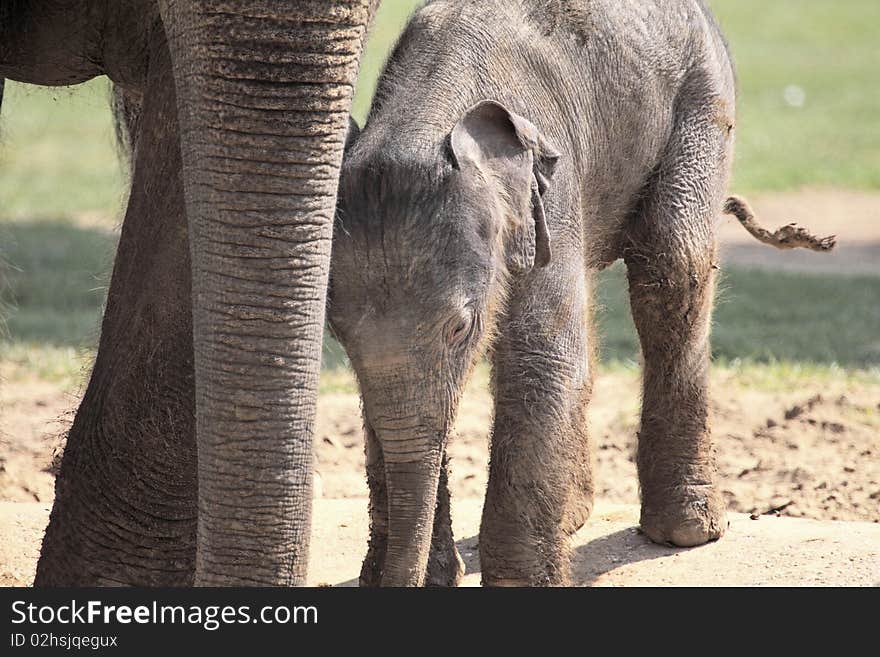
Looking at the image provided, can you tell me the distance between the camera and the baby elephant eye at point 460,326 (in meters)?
3.67

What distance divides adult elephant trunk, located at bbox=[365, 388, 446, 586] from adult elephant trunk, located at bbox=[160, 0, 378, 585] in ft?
2.44

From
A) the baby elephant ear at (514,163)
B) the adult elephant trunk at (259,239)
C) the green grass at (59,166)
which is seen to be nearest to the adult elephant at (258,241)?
the adult elephant trunk at (259,239)

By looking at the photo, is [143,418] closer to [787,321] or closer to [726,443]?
[726,443]

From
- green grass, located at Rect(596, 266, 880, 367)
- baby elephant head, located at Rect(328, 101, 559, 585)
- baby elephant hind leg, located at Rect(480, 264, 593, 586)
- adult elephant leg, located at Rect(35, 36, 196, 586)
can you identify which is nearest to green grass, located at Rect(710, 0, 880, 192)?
green grass, located at Rect(596, 266, 880, 367)

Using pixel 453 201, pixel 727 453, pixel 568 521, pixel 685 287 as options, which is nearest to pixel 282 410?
pixel 453 201

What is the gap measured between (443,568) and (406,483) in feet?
4.37

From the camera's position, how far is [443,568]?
16.2 ft

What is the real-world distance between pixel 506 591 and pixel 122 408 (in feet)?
3.49

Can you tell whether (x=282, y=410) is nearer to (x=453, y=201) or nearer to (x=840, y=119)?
(x=453, y=201)

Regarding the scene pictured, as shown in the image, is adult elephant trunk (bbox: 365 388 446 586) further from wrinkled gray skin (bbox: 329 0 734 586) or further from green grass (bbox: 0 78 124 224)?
green grass (bbox: 0 78 124 224)

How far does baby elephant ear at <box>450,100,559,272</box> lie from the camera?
3777 millimetres

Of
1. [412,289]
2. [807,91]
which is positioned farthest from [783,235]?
[807,91]

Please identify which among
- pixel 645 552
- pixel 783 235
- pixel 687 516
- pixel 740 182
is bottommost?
pixel 645 552

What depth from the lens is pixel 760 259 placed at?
14078 millimetres
